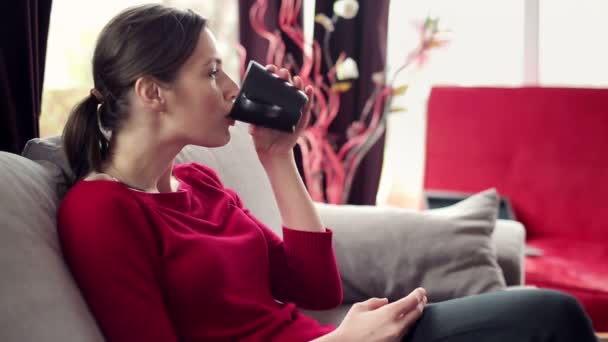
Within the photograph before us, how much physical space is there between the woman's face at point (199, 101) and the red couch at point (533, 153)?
1.58 meters

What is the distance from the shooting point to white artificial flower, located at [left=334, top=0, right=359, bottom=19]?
2.92 m

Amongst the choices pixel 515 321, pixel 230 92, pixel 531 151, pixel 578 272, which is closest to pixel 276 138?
pixel 230 92

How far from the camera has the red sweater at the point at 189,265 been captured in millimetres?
1118

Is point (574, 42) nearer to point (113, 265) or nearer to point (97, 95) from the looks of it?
point (97, 95)

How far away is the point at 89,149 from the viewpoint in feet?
4.17

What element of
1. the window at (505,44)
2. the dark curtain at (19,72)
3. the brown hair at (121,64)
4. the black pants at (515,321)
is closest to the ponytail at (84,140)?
the brown hair at (121,64)

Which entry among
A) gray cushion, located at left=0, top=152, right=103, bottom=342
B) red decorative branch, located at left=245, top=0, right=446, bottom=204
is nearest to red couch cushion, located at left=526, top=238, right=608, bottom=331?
red decorative branch, located at left=245, top=0, right=446, bottom=204

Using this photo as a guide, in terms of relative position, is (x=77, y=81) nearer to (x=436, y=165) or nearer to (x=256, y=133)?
(x=436, y=165)

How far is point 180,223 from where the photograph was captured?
126 centimetres

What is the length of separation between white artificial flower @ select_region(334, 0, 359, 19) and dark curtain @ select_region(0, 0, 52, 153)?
1.43m

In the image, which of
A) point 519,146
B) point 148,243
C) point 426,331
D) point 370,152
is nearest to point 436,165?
point 519,146

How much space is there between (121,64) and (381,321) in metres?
0.56

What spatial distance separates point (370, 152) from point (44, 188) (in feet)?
7.16

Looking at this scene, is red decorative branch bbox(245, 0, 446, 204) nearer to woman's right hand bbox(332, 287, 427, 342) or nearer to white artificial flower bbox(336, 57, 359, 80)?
white artificial flower bbox(336, 57, 359, 80)
